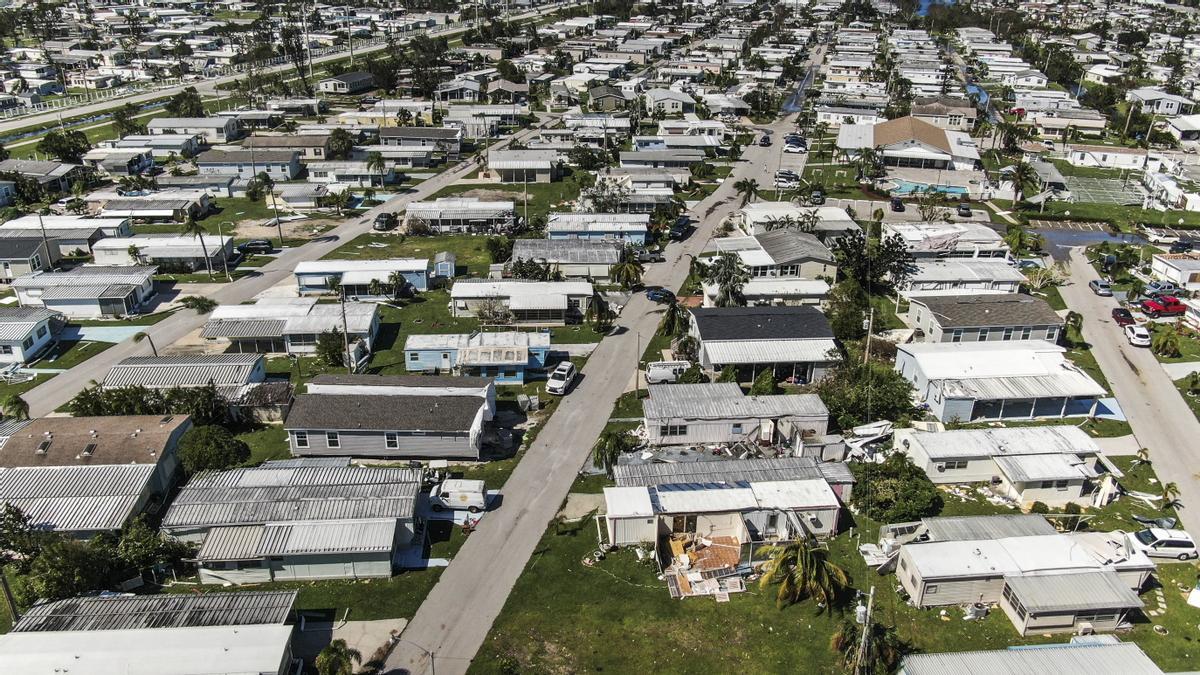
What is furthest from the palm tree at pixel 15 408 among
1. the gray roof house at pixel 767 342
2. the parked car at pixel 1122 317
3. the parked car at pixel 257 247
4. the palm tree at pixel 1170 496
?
the parked car at pixel 1122 317

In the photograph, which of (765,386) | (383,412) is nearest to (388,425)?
(383,412)

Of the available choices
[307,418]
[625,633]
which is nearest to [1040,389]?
[625,633]

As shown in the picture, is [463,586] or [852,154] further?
[852,154]

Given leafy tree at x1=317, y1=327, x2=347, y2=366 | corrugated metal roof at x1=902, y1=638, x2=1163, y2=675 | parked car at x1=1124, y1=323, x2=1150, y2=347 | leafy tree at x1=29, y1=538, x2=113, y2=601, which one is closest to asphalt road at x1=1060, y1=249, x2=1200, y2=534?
parked car at x1=1124, y1=323, x2=1150, y2=347

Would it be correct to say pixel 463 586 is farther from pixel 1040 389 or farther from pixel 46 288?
pixel 46 288

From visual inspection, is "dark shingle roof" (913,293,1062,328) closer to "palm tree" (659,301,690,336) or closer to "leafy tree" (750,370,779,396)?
"leafy tree" (750,370,779,396)
